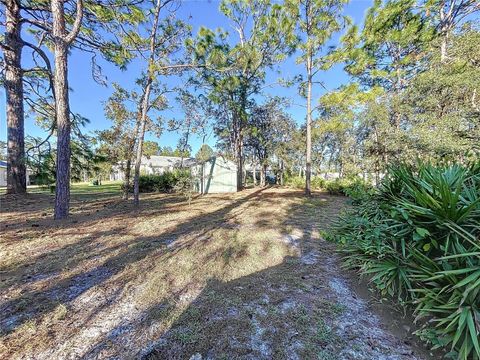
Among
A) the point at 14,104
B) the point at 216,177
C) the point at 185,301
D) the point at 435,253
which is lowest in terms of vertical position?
the point at 185,301

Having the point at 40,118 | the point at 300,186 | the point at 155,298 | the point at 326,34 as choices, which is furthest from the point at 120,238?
the point at 300,186

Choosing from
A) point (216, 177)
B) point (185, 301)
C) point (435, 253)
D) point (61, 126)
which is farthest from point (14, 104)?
point (435, 253)

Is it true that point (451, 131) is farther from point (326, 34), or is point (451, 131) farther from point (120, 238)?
point (120, 238)

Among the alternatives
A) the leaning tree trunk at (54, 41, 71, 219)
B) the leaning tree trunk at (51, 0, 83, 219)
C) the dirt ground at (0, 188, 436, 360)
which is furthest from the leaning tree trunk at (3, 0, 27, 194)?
the dirt ground at (0, 188, 436, 360)

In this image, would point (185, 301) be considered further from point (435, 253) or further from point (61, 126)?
point (61, 126)

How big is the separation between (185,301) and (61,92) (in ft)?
18.0

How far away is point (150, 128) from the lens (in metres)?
11.0

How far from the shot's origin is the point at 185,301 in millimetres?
2201

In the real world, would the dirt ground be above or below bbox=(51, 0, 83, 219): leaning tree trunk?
below

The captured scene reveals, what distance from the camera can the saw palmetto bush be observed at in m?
1.51

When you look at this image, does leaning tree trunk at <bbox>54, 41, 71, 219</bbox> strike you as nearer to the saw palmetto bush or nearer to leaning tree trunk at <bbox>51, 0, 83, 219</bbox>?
leaning tree trunk at <bbox>51, 0, 83, 219</bbox>

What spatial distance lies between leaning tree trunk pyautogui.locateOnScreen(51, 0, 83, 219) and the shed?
8256mm

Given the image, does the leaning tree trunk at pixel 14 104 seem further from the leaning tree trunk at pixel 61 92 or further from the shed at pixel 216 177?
the shed at pixel 216 177

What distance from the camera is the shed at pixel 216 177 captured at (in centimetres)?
1338
